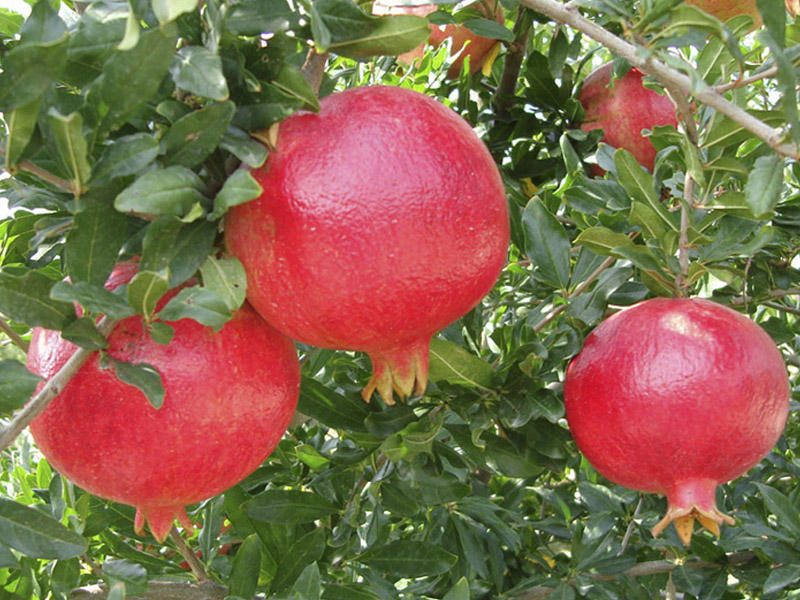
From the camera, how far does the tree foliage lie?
73cm

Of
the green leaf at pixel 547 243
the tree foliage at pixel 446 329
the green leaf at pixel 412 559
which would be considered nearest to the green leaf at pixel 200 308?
the tree foliage at pixel 446 329

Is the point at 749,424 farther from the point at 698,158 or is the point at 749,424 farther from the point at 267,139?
the point at 267,139

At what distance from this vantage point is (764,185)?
0.80 m

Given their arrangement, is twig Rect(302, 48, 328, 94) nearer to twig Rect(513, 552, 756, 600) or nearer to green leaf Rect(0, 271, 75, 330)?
green leaf Rect(0, 271, 75, 330)

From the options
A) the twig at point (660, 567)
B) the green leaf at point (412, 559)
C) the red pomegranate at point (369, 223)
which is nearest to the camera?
the red pomegranate at point (369, 223)

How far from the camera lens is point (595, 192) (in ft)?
4.36

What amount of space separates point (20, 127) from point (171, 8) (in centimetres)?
17

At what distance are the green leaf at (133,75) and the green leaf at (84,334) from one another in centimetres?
19

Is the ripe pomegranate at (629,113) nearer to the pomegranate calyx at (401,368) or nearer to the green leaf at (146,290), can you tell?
the pomegranate calyx at (401,368)

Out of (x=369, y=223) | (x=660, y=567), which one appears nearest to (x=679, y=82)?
(x=369, y=223)

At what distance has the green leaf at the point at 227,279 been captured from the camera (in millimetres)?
760

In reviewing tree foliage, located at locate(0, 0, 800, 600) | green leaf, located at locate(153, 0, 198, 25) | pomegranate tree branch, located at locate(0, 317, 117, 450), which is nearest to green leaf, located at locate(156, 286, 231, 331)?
tree foliage, located at locate(0, 0, 800, 600)

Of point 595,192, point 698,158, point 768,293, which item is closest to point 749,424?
point 698,158

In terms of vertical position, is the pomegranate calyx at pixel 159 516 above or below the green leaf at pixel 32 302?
below
